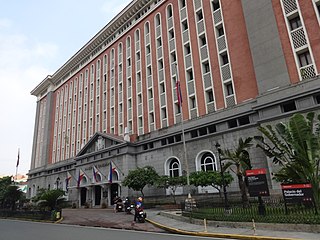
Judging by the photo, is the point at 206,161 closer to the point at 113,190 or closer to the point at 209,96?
the point at 209,96

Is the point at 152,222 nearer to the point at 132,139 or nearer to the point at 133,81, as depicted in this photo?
the point at 132,139

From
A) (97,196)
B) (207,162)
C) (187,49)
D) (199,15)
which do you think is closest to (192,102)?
(187,49)

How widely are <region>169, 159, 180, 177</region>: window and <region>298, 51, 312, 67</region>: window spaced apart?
693 inches

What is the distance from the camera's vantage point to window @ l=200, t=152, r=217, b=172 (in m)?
27.5

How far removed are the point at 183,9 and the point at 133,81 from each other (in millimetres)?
13869

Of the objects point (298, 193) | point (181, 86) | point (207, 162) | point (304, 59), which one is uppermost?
point (181, 86)

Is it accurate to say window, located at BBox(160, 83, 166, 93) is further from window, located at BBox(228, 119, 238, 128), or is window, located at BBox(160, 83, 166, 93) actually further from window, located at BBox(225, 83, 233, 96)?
window, located at BBox(228, 119, 238, 128)

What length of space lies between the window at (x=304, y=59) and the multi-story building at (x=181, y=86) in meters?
0.10

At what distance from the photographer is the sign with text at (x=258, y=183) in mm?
13398

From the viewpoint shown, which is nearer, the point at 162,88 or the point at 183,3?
the point at 162,88

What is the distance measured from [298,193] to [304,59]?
1610 centimetres

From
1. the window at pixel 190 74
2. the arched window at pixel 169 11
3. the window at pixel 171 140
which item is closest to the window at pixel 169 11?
the arched window at pixel 169 11

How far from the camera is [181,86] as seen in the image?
3334 centimetres

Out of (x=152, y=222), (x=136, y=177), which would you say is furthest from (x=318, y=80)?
(x=136, y=177)
